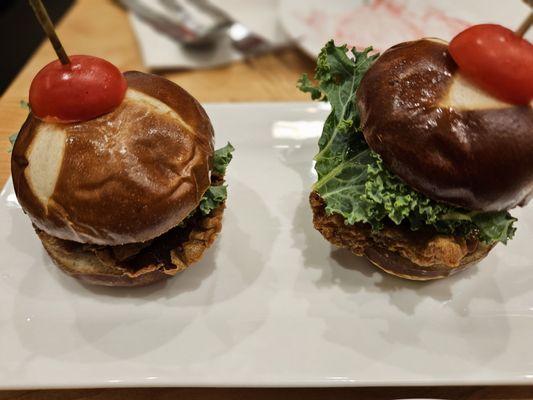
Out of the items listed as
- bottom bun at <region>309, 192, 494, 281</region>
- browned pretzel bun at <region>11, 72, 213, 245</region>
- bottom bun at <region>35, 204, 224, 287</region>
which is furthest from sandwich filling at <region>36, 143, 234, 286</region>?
bottom bun at <region>309, 192, 494, 281</region>

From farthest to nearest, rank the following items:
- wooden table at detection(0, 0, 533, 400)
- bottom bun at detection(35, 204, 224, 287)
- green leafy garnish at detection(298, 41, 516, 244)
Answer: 1. wooden table at detection(0, 0, 533, 400)
2. bottom bun at detection(35, 204, 224, 287)
3. green leafy garnish at detection(298, 41, 516, 244)

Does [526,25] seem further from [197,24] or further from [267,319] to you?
[197,24]

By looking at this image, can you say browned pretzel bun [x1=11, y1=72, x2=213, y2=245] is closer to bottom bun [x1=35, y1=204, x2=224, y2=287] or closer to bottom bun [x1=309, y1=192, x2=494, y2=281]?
bottom bun [x1=35, y1=204, x2=224, y2=287]

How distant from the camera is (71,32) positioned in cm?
415

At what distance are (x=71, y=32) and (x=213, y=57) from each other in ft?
4.12

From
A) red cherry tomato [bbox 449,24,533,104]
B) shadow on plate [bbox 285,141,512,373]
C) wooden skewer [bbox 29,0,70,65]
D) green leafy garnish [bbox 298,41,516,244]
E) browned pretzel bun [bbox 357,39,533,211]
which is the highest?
wooden skewer [bbox 29,0,70,65]

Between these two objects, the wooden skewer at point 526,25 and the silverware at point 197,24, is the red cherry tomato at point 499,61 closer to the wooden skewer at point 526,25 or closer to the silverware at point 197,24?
the wooden skewer at point 526,25

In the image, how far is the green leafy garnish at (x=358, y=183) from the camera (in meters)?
2.05

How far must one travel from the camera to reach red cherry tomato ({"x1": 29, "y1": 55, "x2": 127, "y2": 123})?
1902 mm

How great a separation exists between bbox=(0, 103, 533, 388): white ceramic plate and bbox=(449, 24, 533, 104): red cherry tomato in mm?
992

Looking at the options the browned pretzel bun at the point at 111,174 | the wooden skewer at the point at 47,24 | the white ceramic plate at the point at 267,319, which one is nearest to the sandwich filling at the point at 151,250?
the browned pretzel bun at the point at 111,174

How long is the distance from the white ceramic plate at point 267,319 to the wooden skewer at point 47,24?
1.07 metres

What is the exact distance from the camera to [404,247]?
7.17 feet

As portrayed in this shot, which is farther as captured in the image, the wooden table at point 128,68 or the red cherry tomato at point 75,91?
the wooden table at point 128,68
